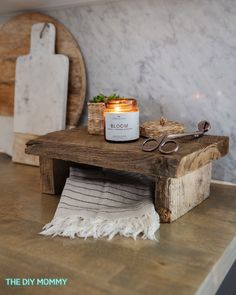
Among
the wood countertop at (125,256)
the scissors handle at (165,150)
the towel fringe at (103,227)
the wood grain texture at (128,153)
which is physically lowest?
the wood countertop at (125,256)

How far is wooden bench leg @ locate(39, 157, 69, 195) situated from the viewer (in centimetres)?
75

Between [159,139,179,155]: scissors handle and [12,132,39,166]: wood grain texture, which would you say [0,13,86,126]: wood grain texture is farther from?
[159,139,179,155]: scissors handle

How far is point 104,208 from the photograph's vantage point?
0.64 meters

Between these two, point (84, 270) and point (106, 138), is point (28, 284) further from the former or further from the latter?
point (106, 138)

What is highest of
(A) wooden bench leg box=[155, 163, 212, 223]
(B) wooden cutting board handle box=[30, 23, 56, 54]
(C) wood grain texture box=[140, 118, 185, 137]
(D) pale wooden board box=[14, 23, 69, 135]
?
(B) wooden cutting board handle box=[30, 23, 56, 54]

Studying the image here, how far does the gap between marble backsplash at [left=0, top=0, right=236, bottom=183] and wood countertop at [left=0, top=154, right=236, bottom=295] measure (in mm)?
246

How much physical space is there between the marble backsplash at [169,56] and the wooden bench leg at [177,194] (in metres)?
0.16

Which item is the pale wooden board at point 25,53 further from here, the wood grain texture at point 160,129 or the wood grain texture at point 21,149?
the wood grain texture at point 160,129

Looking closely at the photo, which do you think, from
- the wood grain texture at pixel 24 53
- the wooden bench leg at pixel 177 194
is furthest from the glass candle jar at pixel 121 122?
the wood grain texture at pixel 24 53

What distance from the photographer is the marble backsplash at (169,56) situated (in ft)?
2.55

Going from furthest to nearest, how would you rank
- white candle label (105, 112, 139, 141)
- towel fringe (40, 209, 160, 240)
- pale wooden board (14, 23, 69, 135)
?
pale wooden board (14, 23, 69, 135)
white candle label (105, 112, 139, 141)
towel fringe (40, 209, 160, 240)

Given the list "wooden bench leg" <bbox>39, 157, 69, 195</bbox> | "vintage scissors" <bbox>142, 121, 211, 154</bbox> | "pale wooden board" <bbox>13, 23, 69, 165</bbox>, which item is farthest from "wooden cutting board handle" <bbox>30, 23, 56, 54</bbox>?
"vintage scissors" <bbox>142, 121, 211, 154</bbox>

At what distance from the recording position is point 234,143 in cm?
79

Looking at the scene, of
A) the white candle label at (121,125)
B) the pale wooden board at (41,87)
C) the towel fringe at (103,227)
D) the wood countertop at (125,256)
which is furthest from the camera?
the pale wooden board at (41,87)
